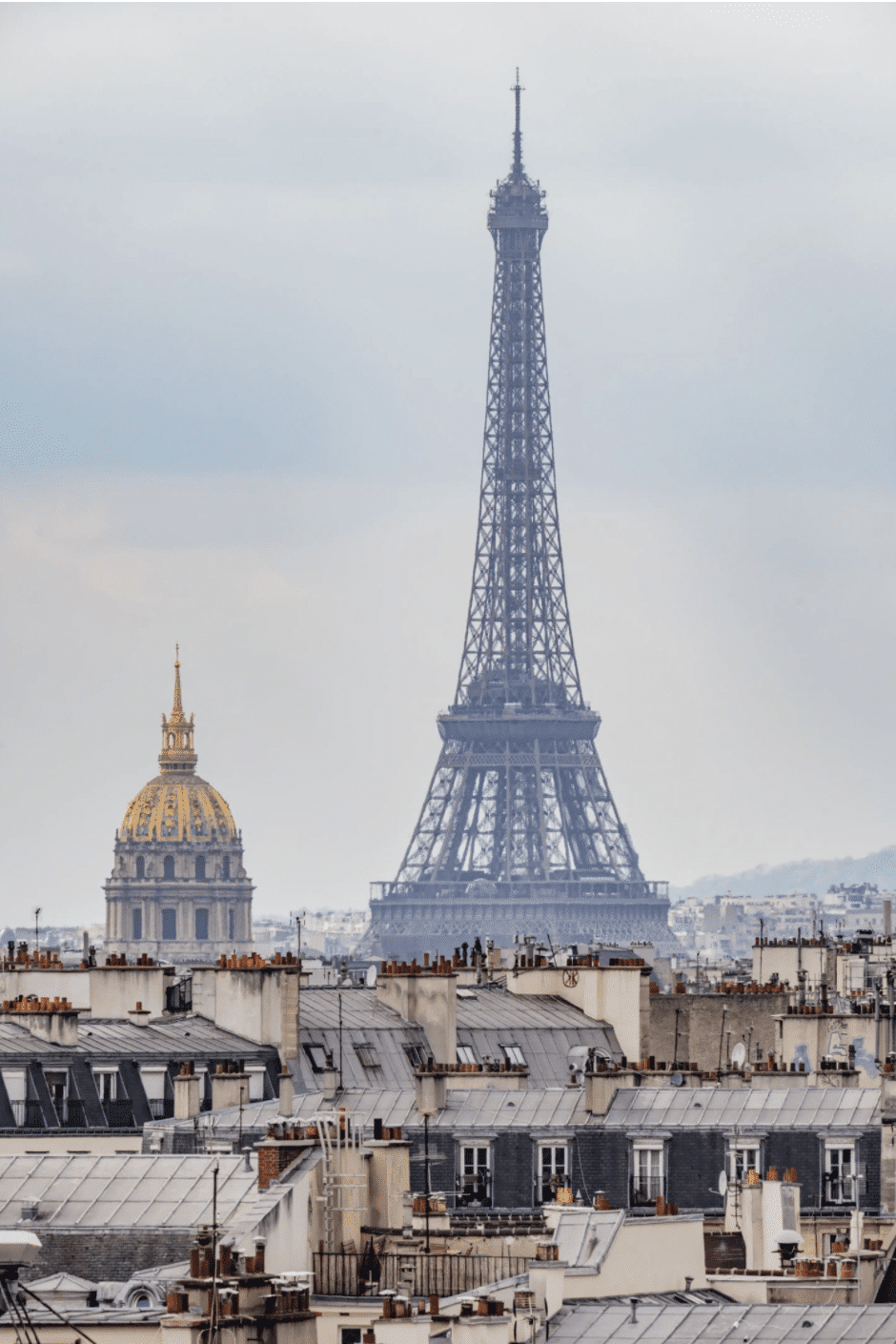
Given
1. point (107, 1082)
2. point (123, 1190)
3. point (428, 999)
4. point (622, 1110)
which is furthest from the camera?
point (428, 999)

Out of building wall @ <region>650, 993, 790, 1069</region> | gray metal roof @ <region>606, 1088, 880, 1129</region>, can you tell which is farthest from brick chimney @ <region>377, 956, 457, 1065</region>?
gray metal roof @ <region>606, 1088, 880, 1129</region>

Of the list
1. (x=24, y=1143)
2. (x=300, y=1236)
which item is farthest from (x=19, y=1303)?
(x=24, y=1143)

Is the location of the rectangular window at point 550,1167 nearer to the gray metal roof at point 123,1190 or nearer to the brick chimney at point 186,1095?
the brick chimney at point 186,1095

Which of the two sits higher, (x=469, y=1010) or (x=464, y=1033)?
(x=469, y=1010)

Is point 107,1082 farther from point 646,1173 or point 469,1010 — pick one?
point 646,1173

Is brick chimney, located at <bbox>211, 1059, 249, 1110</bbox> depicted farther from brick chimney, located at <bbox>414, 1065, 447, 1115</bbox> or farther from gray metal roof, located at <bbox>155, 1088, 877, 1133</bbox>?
brick chimney, located at <bbox>414, 1065, 447, 1115</bbox>

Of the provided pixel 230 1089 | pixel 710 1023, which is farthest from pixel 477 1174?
pixel 710 1023

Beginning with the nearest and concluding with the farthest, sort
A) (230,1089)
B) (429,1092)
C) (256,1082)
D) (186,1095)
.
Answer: (429,1092), (186,1095), (230,1089), (256,1082)
